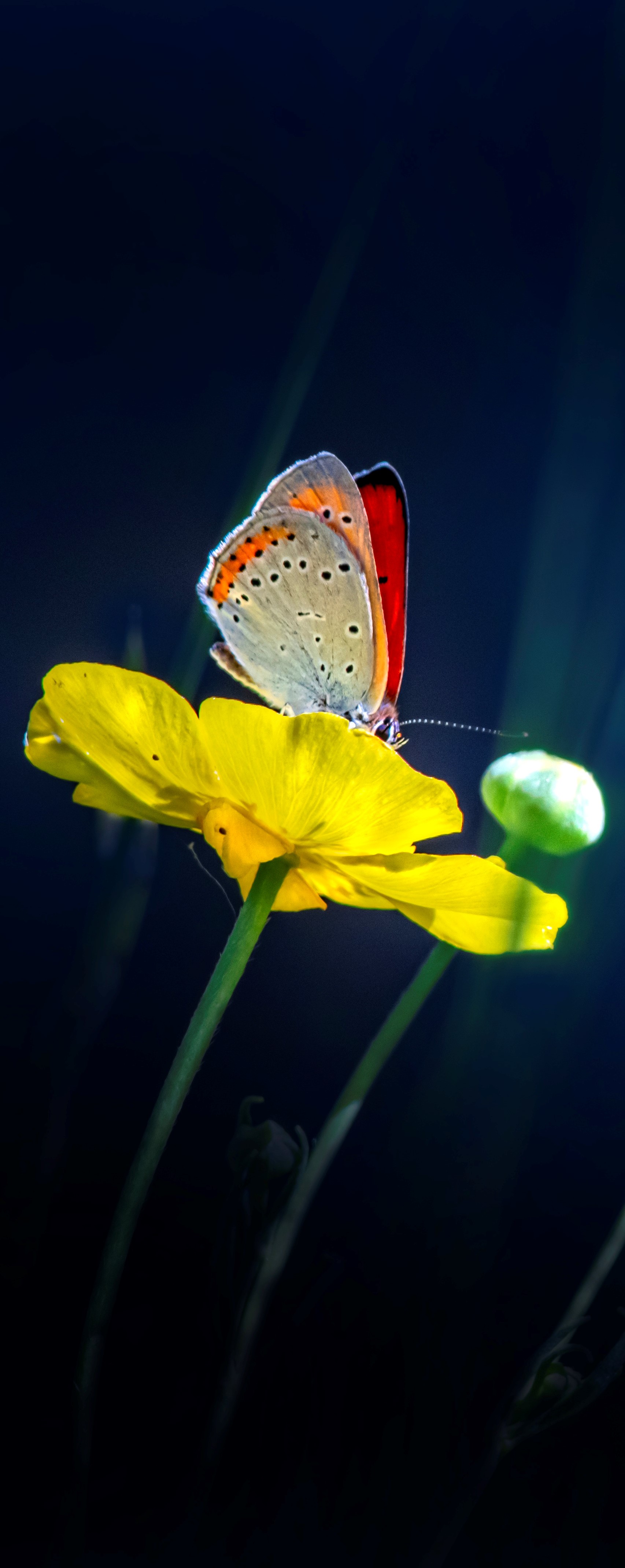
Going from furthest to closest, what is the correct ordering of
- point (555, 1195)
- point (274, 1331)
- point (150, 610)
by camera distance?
point (150, 610), point (555, 1195), point (274, 1331)

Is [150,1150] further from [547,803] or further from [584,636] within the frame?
[584,636]

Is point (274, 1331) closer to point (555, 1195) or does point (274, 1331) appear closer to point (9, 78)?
point (555, 1195)

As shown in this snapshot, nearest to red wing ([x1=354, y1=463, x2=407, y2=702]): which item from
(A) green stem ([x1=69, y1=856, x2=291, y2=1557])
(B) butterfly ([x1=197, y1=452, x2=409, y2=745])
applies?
(B) butterfly ([x1=197, y1=452, x2=409, y2=745])

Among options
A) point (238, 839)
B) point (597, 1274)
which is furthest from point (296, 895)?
point (597, 1274)

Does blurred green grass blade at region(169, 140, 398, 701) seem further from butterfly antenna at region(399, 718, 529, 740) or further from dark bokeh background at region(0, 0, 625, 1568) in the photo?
butterfly antenna at region(399, 718, 529, 740)

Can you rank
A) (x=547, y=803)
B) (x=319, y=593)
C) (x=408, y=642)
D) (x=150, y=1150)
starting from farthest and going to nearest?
(x=408, y=642)
(x=319, y=593)
(x=547, y=803)
(x=150, y=1150)

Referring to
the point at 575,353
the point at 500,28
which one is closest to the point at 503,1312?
the point at 575,353
